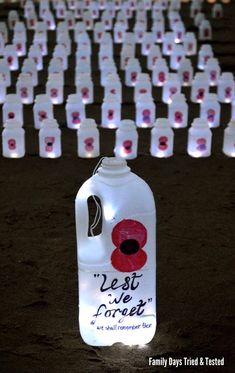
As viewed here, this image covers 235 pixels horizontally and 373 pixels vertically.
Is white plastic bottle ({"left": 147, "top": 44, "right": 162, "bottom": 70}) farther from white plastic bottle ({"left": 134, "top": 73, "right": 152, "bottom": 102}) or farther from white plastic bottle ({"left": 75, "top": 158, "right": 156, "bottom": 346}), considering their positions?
white plastic bottle ({"left": 75, "top": 158, "right": 156, "bottom": 346})

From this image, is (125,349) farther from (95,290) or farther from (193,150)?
(193,150)

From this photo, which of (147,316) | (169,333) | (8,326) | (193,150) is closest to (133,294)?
(147,316)

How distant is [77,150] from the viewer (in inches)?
237

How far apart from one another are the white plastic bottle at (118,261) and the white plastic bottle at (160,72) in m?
5.32

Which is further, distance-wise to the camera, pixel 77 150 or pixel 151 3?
pixel 151 3

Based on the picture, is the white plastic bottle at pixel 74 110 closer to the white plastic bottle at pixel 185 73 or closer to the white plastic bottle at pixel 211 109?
the white plastic bottle at pixel 211 109

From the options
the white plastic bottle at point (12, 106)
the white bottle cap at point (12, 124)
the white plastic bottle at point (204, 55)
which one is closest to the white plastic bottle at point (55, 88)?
the white plastic bottle at point (12, 106)

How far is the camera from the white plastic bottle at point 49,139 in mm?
5719

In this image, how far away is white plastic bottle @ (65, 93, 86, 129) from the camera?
6.44m

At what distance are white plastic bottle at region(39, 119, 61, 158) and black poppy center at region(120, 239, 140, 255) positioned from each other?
10.0 feet

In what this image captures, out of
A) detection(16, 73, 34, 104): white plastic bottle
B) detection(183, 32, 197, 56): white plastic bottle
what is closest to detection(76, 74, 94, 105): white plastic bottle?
detection(16, 73, 34, 104): white plastic bottle

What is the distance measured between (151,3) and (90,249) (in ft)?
33.8

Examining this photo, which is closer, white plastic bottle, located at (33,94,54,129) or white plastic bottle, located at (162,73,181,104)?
white plastic bottle, located at (33,94,54,129)

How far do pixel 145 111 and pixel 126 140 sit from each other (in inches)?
39.0
